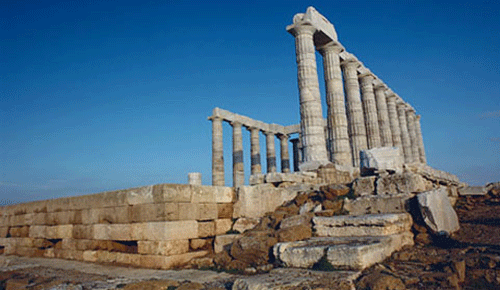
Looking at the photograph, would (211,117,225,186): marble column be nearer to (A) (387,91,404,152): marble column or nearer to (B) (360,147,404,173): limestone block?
(A) (387,91,404,152): marble column

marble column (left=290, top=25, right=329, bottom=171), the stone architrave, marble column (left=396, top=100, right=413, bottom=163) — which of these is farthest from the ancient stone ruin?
marble column (left=396, top=100, right=413, bottom=163)

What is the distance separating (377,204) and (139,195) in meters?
4.93

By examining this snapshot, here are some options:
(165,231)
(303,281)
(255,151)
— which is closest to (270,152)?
(255,151)

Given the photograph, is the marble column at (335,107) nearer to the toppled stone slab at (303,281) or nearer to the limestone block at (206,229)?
the limestone block at (206,229)

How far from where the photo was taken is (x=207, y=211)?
299 inches

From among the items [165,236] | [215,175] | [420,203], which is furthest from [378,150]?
[215,175]

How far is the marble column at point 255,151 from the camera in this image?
29.3m

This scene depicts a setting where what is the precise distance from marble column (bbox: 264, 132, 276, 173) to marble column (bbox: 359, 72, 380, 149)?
12055 mm

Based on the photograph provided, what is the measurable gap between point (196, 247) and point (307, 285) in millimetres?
3814

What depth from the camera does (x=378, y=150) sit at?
980cm

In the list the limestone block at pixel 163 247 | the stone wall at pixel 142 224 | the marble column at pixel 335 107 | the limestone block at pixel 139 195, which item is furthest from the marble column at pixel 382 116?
the limestone block at pixel 139 195

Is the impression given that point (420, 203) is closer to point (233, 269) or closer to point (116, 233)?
point (233, 269)

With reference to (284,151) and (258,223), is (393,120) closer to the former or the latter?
(284,151)

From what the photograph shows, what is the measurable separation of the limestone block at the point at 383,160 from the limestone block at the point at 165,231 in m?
5.34
